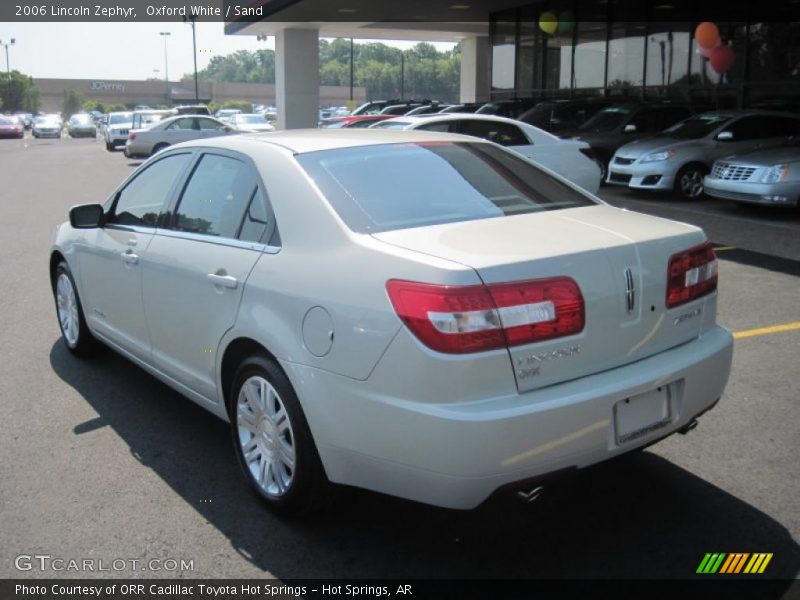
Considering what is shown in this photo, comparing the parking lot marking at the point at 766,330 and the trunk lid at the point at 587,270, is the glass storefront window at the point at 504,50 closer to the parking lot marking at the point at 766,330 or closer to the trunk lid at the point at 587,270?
the parking lot marking at the point at 766,330

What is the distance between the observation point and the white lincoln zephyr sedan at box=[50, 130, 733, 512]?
273cm

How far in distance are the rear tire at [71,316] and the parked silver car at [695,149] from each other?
10.5 meters

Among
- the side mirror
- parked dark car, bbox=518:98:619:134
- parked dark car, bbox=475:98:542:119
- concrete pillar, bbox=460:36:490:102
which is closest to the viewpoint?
the side mirror

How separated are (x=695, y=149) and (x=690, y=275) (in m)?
11.4

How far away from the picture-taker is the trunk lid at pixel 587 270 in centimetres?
283

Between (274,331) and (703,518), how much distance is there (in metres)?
1.98

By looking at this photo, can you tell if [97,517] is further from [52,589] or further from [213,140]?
[213,140]

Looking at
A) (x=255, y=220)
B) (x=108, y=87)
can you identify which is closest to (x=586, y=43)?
(x=255, y=220)

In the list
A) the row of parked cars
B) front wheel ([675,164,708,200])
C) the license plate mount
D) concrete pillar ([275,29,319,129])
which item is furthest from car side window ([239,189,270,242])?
concrete pillar ([275,29,319,129])

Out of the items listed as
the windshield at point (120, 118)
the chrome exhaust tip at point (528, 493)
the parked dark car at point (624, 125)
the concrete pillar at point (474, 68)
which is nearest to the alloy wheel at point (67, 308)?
the chrome exhaust tip at point (528, 493)

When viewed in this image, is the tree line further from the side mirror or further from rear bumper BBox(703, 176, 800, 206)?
the side mirror

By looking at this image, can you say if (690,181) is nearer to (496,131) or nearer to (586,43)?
(496,131)

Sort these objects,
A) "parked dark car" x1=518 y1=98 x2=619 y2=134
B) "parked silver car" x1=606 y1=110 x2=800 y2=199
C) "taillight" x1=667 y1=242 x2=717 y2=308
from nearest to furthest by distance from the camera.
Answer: "taillight" x1=667 y1=242 x2=717 y2=308
"parked silver car" x1=606 y1=110 x2=800 y2=199
"parked dark car" x1=518 y1=98 x2=619 y2=134

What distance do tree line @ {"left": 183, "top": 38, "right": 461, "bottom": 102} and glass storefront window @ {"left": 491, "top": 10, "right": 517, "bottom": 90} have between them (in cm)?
7736
